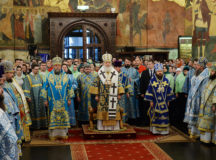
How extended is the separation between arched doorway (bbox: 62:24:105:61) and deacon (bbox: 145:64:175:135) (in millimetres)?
8305

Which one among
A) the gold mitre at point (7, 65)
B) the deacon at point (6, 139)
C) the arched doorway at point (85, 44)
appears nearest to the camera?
the deacon at point (6, 139)

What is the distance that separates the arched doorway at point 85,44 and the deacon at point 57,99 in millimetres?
8425

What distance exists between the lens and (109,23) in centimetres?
1620

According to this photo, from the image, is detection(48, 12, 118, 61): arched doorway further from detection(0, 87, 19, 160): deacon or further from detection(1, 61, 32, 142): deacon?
detection(0, 87, 19, 160): deacon

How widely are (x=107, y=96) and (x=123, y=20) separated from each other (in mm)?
10400

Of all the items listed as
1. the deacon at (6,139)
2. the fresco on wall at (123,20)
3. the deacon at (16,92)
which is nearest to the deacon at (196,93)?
the deacon at (16,92)

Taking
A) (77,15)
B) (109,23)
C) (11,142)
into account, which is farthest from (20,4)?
(11,142)

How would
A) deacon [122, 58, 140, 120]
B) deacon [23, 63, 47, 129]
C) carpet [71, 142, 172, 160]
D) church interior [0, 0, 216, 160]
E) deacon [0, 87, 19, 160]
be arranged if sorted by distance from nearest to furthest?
deacon [0, 87, 19, 160] → carpet [71, 142, 172, 160] → deacon [23, 63, 47, 129] → deacon [122, 58, 140, 120] → church interior [0, 0, 216, 160]

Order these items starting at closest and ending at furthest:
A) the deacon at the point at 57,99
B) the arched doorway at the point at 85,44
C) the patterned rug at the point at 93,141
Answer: the patterned rug at the point at 93,141 < the deacon at the point at 57,99 < the arched doorway at the point at 85,44

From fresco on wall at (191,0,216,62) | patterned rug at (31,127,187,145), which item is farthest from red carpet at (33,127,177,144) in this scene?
fresco on wall at (191,0,216,62)

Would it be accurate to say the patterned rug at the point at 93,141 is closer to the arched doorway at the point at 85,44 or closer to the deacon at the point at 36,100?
the deacon at the point at 36,100

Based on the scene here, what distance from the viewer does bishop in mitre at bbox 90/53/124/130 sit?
7.96 m

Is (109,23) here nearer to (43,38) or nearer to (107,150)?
(43,38)

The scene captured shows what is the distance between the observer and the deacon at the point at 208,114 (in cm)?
702
